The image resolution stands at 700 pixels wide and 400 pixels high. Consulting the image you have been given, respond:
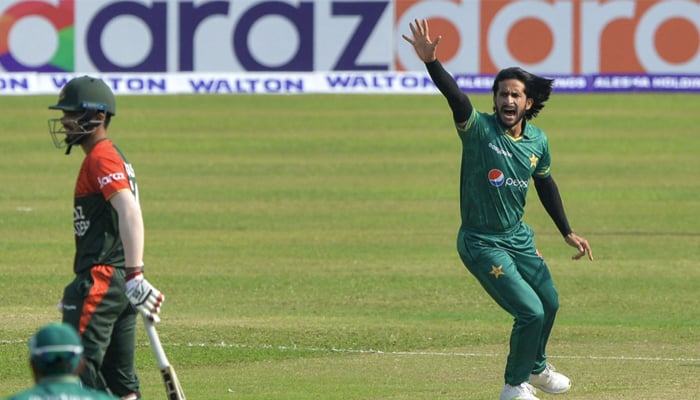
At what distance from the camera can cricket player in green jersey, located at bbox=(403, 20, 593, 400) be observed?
10062 millimetres

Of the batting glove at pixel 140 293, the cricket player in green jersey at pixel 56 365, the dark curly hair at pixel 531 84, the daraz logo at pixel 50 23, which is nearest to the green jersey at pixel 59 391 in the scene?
the cricket player in green jersey at pixel 56 365

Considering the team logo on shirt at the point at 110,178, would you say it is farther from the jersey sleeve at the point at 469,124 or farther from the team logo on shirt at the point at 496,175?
the team logo on shirt at the point at 496,175

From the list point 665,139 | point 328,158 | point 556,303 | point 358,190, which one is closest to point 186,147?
point 328,158

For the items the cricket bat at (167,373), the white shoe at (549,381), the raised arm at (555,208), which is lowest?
the white shoe at (549,381)

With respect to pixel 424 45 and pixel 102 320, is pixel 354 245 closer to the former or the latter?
pixel 424 45

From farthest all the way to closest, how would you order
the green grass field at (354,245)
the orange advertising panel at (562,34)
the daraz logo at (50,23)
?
the orange advertising panel at (562,34)
the daraz logo at (50,23)
the green grass field at (354,245)

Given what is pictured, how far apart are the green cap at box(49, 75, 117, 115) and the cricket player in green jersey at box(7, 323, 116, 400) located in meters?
2.84

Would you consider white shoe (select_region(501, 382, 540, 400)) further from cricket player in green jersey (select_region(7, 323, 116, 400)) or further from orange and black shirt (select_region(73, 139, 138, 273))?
cricket player in green jersey (select_region(7, 323, 116, 400))

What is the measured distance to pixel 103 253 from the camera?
8.52 metres

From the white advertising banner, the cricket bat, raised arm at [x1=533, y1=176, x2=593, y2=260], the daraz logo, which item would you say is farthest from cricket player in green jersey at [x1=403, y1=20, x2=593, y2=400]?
the daraz logo

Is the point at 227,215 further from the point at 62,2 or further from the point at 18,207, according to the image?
the point at 62,2

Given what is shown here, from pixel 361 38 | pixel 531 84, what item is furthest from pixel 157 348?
pixel 361 38

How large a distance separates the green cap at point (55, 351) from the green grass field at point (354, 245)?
5.02m

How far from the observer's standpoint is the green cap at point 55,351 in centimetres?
590
